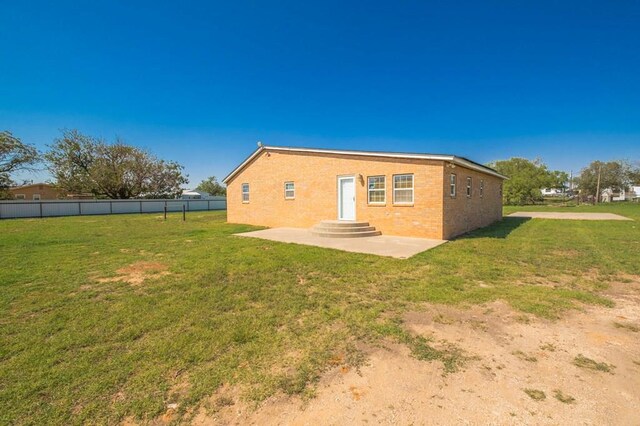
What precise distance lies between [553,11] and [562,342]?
13654 millimetres

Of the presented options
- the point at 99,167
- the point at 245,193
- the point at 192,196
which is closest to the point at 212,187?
the point at 192,196

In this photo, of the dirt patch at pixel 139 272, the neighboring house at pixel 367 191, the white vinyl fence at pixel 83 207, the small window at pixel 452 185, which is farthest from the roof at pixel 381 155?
the white vinyl fence at pixel 83 207

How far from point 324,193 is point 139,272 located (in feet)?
29.2

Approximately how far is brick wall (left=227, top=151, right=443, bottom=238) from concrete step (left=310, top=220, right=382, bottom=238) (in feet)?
2.12

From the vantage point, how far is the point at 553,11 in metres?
11.1

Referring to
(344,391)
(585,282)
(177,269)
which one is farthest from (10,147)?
(585,282)

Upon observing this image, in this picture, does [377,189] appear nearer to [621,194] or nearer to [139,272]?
[139,272]

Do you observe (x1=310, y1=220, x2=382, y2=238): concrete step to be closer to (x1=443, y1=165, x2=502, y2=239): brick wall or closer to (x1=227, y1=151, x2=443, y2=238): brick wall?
(x1=227, y1=151, x2=443, y2=238): brick wall

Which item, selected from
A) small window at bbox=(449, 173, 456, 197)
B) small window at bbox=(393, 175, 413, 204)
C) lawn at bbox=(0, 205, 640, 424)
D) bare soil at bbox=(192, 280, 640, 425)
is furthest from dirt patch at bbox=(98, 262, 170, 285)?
small window at bbox=(449, 173, 456, 197)

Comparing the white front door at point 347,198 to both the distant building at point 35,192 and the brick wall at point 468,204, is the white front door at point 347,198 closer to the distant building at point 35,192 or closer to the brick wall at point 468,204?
the brick wall at point 468,204

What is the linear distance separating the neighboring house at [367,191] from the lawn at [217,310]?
10.1ft

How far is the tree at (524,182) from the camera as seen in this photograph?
42.3 metres

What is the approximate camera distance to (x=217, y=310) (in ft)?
13.7

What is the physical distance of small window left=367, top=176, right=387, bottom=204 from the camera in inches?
475
